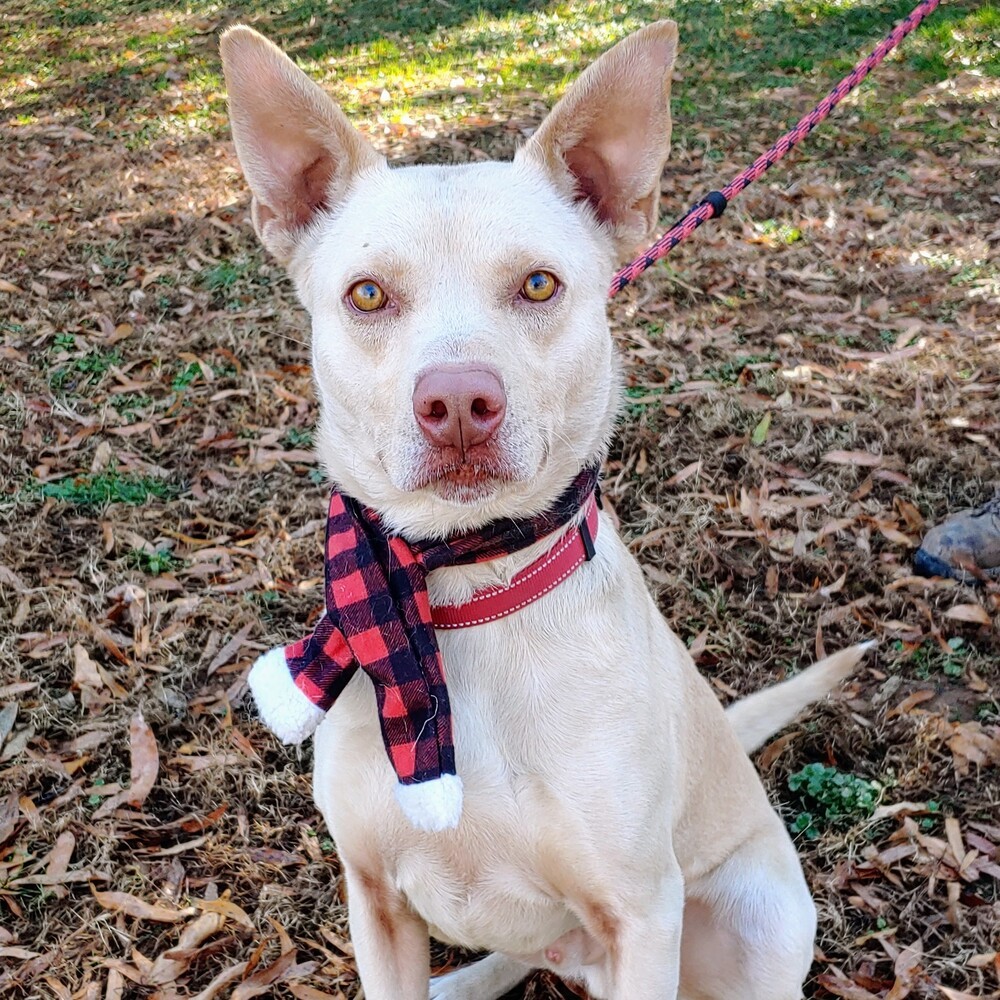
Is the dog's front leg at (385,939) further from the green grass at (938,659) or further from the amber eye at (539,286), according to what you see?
the green grass at (938,659)

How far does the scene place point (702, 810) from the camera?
111 inches

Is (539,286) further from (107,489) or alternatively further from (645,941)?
(107,489)

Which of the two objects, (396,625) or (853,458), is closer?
A: (396,625)

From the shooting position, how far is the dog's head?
2.15 meters

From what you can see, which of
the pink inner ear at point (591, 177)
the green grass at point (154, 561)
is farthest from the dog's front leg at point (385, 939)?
the green grass at point (154, 561)

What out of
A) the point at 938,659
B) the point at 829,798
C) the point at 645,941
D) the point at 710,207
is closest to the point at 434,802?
the point at 645,941

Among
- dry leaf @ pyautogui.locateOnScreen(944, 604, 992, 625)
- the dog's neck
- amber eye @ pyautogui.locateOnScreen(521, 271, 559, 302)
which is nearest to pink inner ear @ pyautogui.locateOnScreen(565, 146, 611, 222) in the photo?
amber eye @ pyautogui.locateOnScreen(521, 271, 559, 302)

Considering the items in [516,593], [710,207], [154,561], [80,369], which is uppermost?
[710,207]

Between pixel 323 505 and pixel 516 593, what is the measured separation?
297cm

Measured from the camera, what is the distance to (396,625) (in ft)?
7.60

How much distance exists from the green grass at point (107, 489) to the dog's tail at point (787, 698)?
333 centimetres

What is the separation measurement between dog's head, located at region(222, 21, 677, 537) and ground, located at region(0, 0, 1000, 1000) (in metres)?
1.90

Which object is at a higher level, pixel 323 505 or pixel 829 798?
pixel 323 505

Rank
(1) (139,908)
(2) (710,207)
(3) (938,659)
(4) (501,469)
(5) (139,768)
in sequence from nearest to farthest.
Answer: (4) (501,469) → (1) (139,908) → (2) (710,207) → (5) (139,768) → (3) (938,659)
